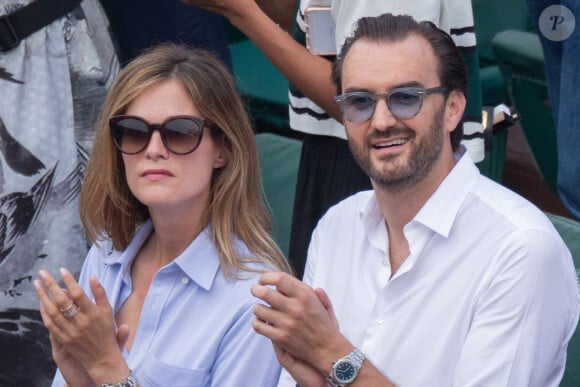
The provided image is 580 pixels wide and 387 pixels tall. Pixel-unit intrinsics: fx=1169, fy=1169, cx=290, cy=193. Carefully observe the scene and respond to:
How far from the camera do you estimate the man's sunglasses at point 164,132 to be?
2.30 m

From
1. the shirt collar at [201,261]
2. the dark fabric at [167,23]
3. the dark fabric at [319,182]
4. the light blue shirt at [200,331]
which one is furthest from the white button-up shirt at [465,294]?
the dark fabric at [167,23]

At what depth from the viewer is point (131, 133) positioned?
2.33 metres

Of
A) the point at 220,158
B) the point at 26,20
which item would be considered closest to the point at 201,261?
the point at 220,158

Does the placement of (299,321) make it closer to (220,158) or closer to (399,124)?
(399,124)

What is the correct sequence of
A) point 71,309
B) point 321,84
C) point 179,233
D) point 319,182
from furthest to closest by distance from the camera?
point 319,182 < point 321,84 < point 179,233 < point 71,309

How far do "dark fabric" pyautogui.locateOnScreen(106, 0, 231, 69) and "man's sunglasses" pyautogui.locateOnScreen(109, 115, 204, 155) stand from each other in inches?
37.7

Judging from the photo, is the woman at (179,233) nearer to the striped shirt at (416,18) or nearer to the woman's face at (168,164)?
the woman's face at (168,164)

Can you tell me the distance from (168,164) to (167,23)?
1.05m

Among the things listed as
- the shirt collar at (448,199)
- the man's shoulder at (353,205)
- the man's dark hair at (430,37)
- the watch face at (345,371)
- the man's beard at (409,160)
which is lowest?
the watch face at (345,371)

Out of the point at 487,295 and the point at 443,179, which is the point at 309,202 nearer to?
the point at 443,179

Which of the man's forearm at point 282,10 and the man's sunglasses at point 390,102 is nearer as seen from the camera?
the man's sunglasses at point 390,102

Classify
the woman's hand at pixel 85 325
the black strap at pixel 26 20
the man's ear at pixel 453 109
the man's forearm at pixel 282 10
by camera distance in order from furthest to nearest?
the man's forearm at pixel 282 10 < the black strap at pixel 26 20 < the man's ear at pixel 453 109 < the woman's hand at pixel 85 325

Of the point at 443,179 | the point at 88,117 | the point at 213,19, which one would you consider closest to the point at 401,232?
the point at 443,179

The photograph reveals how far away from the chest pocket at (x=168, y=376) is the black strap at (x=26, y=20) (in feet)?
3.28
